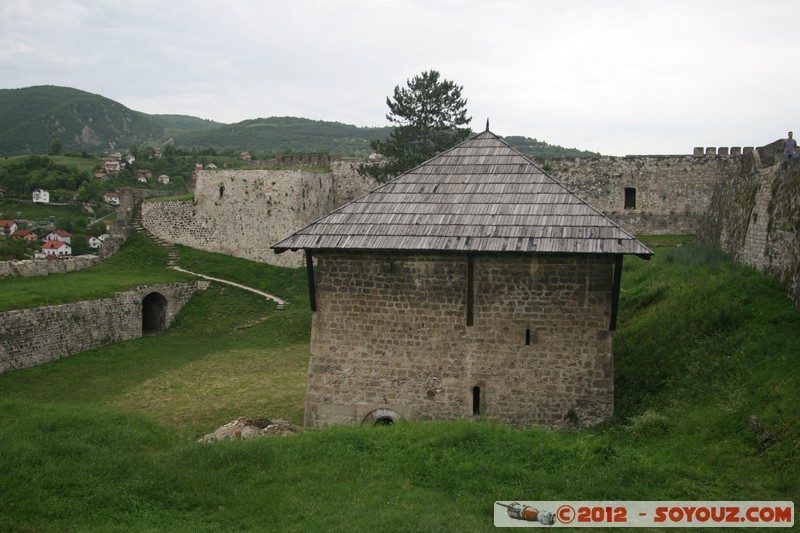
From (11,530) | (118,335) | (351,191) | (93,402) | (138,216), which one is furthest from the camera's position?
(351,191)

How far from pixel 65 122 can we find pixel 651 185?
410 feet

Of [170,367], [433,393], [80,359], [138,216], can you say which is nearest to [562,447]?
[433,393]

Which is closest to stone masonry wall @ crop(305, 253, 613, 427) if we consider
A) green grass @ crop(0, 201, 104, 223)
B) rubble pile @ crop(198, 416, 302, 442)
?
rubble pile @ crop(198, 416, 302, 442)

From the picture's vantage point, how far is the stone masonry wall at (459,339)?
10.9m

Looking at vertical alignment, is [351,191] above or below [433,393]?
above

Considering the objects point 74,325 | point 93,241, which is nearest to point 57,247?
point 93,241

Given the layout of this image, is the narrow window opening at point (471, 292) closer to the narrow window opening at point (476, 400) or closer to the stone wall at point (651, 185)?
the narrow window opening at point (476, 400)

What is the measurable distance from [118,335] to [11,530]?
17.3 metres

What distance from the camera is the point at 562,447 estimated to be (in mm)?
8969

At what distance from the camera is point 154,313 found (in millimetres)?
25844

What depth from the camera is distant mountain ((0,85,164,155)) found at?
115588 mm

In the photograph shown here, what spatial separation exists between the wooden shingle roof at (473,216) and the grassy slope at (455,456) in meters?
2.62

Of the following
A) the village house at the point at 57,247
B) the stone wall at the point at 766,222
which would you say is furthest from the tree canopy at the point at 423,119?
the village house at the point at 57,247

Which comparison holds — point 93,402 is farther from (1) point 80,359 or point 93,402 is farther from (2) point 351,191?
(2) point 351,191
